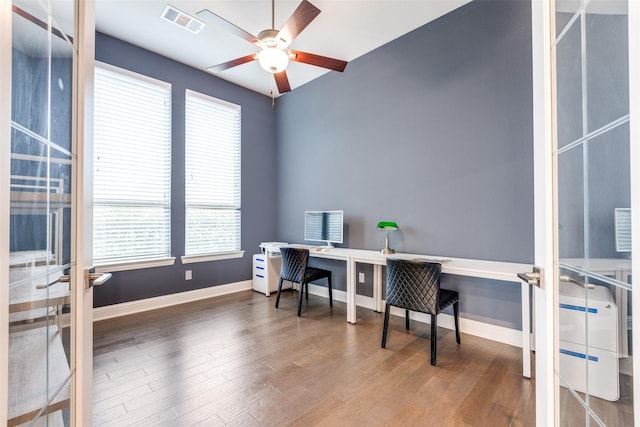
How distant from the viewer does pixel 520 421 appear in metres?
1.54

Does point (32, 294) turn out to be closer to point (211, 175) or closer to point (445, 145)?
point (445, 145)

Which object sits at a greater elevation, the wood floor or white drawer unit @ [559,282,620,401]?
white drawer unit @ [559,282,620,401]

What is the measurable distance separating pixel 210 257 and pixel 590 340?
3933 mm

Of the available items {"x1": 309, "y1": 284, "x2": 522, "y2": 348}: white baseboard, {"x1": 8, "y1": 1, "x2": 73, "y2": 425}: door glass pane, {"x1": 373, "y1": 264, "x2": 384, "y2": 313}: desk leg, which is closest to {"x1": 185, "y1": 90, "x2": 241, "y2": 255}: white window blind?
{"x1": 373, "y1": 264, "x2": 384, "y2": 313}: desk leg

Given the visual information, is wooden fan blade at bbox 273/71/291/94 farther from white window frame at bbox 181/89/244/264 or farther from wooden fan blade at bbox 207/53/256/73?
white window frame at bbox 181/89/244/264

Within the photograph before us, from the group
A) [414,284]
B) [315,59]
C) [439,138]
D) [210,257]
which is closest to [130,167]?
[210,257]

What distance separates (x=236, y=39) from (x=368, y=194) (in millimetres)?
2378

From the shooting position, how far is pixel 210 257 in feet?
13.0

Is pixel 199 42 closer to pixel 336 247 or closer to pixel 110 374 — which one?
pixel 336 247

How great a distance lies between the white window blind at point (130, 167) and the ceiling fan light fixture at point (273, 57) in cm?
199

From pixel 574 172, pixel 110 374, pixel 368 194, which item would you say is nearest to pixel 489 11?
pixel 368 194

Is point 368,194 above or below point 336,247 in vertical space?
above

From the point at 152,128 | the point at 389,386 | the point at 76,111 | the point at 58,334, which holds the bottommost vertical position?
the point at 389,386

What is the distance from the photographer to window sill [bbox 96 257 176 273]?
3033 mm
